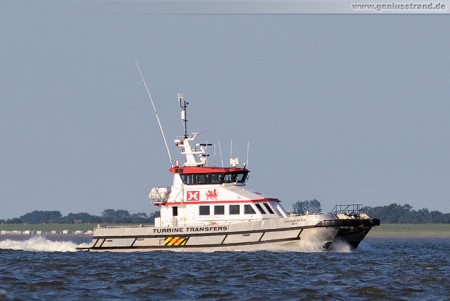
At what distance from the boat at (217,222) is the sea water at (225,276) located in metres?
→ 0.88

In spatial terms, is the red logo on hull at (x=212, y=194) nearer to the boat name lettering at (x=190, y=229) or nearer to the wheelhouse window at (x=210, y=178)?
the wheelhouse window at (x=210, y=178)

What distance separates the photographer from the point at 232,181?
51.6 meters

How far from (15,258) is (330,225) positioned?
1462 centimetres

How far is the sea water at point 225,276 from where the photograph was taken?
1262 inches

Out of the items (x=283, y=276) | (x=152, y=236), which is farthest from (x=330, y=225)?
(x=283, y=276)

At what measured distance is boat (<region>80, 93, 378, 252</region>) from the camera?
49.3 metres

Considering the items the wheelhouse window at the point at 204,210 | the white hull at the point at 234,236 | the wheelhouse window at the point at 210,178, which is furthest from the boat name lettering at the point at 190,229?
the wheelhouse window at the point at 210,178

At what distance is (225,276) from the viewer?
37.2 metres

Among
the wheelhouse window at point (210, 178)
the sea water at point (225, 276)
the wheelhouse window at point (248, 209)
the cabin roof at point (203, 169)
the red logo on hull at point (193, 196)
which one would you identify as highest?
the cabin roof at point (203, 169)

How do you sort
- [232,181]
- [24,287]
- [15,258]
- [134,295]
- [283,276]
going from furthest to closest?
[232,181] → [15,258] → [283,276] → [24,287] → [134,295]

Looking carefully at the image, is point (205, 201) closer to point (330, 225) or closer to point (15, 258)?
point (330, 225)

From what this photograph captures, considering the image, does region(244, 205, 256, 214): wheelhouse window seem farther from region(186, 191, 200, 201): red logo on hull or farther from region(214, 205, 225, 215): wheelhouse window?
region(186, 191, 200, 201): red logo on hull

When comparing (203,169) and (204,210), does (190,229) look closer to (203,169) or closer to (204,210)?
(204,210)

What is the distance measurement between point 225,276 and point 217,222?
534 inches
